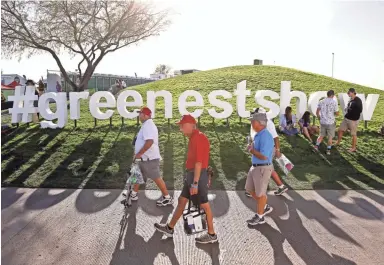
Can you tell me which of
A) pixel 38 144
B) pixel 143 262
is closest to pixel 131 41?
pixel 38 144

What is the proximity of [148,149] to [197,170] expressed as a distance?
159 centimetres

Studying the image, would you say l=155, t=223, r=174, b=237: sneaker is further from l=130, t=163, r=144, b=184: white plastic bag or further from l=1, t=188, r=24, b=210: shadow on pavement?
l=1, t=188, r=24, b=210: shadow on pavement

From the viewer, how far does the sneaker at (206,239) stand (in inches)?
198

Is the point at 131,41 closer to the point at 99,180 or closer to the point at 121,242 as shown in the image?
the point at 99,180

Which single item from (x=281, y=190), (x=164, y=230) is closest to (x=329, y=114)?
(x=281, y=190)

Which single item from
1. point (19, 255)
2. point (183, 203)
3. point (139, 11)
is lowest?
point (19, 255)

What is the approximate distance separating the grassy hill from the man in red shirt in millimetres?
2720

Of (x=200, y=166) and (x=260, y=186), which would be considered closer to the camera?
(x=200, y=166)

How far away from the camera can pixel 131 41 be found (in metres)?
25.8

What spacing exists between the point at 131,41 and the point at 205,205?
22.5 m

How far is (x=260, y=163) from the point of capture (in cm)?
562

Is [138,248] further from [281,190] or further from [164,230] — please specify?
[281,190]

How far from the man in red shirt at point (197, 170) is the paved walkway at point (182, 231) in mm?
355

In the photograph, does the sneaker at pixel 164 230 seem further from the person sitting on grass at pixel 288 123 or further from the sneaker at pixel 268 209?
the person sitting on grass at pixel 288 123
